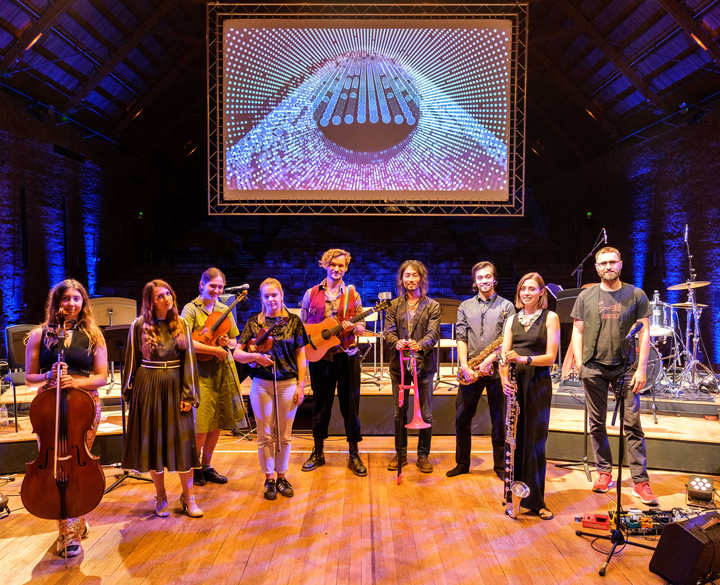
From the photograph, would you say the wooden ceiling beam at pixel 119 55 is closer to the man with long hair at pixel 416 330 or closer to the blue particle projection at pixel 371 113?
the blue particle projection at pixel 371 113

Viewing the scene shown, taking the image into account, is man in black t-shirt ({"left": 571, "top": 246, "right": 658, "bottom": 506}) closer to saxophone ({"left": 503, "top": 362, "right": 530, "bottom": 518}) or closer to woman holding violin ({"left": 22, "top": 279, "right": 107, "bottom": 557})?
saxophone ({"left": 503, "top": 362, "right": 530, "bottom": 518})

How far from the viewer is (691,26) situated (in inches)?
292

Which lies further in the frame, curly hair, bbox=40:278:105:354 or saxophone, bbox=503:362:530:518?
saxophone, bbox=503:362:530:518

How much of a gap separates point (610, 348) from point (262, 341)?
2.48 meters

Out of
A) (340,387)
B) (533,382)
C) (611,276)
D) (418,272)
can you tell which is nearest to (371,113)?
(418,272)

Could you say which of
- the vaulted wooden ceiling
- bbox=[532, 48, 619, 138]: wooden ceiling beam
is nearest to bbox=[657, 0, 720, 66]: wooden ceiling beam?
the vaulted wooden ceiling

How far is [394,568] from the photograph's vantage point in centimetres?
278

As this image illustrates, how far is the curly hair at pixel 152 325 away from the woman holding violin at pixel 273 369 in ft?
1.50

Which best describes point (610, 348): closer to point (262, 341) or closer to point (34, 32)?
point (262, 341)

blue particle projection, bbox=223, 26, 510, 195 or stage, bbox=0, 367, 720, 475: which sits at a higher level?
blue particle projection, bbox=223, 26, 510, 195

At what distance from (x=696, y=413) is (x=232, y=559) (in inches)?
186

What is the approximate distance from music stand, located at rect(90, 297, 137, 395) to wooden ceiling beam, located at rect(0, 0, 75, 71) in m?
4.43

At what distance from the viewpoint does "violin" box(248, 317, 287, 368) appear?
3.51 m

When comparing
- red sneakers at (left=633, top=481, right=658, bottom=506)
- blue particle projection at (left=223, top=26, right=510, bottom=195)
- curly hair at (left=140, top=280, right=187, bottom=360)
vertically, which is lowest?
red sneakers at (left=633, top=481, right=658, bottom=506)
